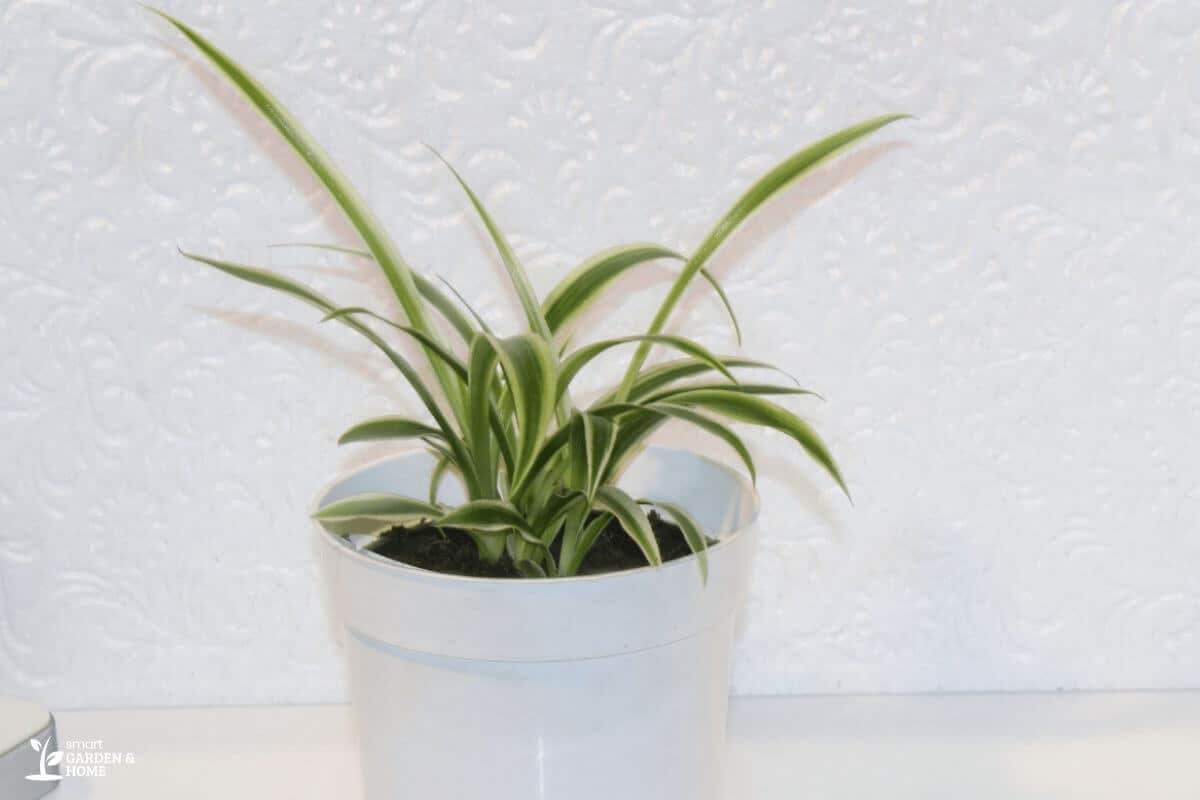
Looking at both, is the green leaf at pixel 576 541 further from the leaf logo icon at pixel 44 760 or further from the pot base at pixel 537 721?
the leaf logo icon at pixel 44 760

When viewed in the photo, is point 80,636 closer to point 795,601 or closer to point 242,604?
point 242,604

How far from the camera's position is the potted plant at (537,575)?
1.61 feet

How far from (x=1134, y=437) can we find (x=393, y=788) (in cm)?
51

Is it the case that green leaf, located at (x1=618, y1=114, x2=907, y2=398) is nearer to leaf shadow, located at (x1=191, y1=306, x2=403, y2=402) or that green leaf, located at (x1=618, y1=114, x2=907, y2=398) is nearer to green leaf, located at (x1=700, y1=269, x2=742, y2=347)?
green leaf, located at (x1=700, y1=269, x2=742, y2=347)

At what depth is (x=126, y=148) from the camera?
70cm

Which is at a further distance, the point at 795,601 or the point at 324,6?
the point at 795,601

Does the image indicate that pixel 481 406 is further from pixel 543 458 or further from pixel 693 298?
pixel 693 298

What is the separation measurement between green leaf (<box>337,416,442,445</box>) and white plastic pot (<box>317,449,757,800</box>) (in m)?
0.05

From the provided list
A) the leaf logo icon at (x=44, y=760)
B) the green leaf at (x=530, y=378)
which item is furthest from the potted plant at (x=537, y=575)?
the leaf logo icon at (x=44, y=760)

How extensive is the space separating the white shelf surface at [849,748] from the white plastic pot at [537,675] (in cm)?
18

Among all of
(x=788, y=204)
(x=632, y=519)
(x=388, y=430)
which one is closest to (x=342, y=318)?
(x=388, y=430)

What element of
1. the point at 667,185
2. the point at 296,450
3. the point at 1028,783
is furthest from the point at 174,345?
the point at 1028,783

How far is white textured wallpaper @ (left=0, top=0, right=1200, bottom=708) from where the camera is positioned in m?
0.68

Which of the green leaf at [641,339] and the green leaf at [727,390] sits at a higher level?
the green leaf at [641,339]
